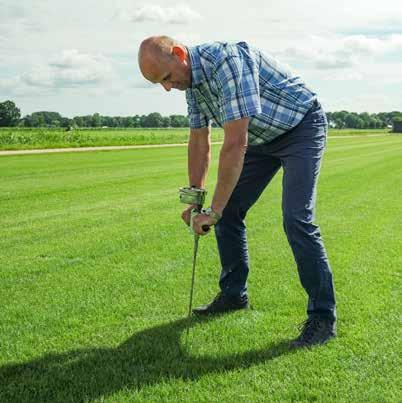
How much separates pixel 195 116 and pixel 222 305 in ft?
5.10

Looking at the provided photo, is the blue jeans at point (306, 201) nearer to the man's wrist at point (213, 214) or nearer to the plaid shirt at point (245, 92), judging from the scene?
the plaid shirt at point (245, 92)

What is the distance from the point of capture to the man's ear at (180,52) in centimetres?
362

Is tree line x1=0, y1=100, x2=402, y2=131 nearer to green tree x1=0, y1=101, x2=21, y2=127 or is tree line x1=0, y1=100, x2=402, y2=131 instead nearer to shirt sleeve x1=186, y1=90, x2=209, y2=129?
green tree x1=0, y1=101, x2=21, y2=127

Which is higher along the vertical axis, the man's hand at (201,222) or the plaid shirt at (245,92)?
the plaid shirt at (245,92)

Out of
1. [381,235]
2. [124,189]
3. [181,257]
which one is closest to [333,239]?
[381,235]

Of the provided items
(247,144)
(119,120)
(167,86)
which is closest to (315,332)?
(247,144)

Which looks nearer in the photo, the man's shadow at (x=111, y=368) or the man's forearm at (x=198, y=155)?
the man's shadow at (x=111, y=368)

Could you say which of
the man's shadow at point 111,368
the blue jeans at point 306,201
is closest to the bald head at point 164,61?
the blue jeans at point 306,201

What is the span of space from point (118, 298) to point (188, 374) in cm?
169

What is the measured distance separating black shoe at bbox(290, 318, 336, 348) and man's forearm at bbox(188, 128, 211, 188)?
1.35 meters

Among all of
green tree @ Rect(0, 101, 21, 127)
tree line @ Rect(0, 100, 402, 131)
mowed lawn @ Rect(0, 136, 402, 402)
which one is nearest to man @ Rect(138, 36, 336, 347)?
mowed lawn @ Rect(0, 136, 402, 402)

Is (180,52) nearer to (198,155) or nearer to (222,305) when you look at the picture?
(198,155)

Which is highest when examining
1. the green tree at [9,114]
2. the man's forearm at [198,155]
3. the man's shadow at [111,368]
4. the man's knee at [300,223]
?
the green tree at [9,114]

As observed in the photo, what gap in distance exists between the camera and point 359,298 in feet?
17.3
